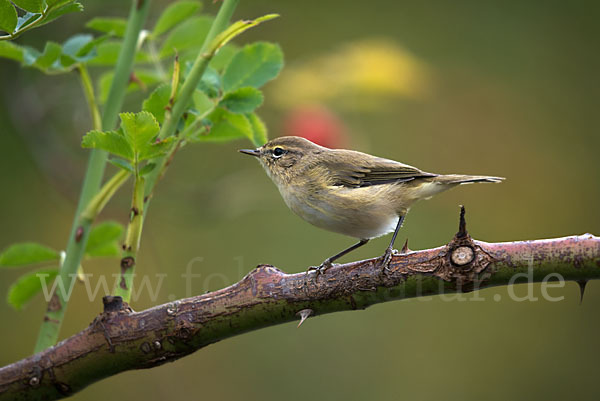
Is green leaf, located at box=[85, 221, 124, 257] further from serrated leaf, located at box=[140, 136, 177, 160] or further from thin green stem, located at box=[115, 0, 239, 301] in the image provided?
serrated leaf, located at box=[140, 136, 177, 160]

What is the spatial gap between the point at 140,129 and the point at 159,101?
276 millimetres

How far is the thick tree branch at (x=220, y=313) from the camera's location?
170 cm

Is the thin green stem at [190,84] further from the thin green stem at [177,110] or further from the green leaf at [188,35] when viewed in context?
the green leaf at [188,35]

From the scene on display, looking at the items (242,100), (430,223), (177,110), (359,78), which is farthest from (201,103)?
(430,223)

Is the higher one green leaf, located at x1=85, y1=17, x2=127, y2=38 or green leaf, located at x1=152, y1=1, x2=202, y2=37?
green leaf, located at x1=152, y1=1, x2=202, y2=37

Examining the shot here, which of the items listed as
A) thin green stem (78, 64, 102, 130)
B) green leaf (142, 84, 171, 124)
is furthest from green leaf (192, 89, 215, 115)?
thin green stem (78, 64, 102, 130)

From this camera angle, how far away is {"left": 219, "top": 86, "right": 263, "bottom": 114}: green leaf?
6.90 ft

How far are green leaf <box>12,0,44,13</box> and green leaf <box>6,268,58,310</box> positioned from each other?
35.5 inches

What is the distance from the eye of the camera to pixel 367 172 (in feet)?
9.23

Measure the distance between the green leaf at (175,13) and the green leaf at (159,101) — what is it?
1.69 feet

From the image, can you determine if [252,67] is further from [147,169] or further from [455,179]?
[455,179]

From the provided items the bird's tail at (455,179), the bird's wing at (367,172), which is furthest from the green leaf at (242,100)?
the bird's tail at (455,179)

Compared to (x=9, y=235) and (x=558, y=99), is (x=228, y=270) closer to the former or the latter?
(x=9, y=235)

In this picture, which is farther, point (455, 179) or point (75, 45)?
point (455, 179)
